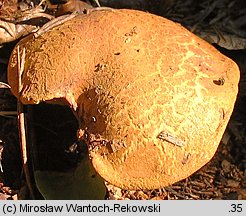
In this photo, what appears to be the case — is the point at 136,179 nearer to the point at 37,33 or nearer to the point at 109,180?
the point at 109,180

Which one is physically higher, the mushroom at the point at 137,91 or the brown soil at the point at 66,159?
the mushroom at the point at 137,91

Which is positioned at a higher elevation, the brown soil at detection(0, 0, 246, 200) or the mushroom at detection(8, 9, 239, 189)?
the mushroom at detection(8, 9, 239, 189)

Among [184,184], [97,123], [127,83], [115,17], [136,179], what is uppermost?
[115,17]

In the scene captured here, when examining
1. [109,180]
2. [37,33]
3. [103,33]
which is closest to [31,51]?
[37,33]

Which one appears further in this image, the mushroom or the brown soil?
the brown soil

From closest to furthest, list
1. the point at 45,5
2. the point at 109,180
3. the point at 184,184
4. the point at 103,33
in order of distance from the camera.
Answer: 1. the point at 109,180
2. the point at 103,33
3. the point at 184,184
4. the point at 45,5

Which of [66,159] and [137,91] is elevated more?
[137,91]

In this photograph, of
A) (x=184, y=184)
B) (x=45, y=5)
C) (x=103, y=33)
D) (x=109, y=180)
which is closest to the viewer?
(x=109, y=180)

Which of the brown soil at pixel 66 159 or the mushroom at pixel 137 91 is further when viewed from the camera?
the brown soil at pixel 66 159
